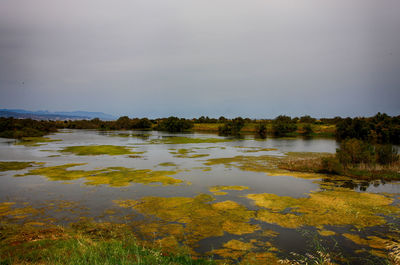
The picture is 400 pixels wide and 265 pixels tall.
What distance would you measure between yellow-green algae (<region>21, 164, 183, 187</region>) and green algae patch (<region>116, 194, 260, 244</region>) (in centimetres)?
551

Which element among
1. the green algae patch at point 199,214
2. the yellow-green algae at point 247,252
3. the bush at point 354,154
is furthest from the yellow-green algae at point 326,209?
the bush at point 354,154

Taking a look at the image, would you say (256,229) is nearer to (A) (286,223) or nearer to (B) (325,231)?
(A) (286,223)

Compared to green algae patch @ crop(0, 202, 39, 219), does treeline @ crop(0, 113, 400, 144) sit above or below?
above

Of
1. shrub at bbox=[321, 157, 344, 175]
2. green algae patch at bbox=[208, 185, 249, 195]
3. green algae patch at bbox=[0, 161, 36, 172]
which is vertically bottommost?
green algae patch at bbox=[0, 161, 36, 172]

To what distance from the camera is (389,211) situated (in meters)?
15.2

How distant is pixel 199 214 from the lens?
48.0 feet

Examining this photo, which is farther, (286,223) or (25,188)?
(25,188)

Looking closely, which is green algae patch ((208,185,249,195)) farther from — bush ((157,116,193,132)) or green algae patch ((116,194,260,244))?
bush ((157,116,193,132))

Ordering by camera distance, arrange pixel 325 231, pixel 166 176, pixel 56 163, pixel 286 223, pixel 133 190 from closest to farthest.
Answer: pixel 325 231 → pixel 286 223 → pixel 133 190 → pixel 166 176 → pixel 56 163

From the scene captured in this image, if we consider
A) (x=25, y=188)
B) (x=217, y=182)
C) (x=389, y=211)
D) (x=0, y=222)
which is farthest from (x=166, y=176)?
(x=389, y=211)

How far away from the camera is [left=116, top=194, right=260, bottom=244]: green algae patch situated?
40.8ft

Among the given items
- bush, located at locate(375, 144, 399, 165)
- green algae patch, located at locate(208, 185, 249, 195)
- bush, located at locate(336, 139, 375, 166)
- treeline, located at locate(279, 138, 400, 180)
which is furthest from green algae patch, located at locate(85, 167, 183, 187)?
bush, located at locate(375, 144, 399, 165)

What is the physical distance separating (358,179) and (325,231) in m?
15.3

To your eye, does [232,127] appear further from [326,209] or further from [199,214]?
[199,214]
